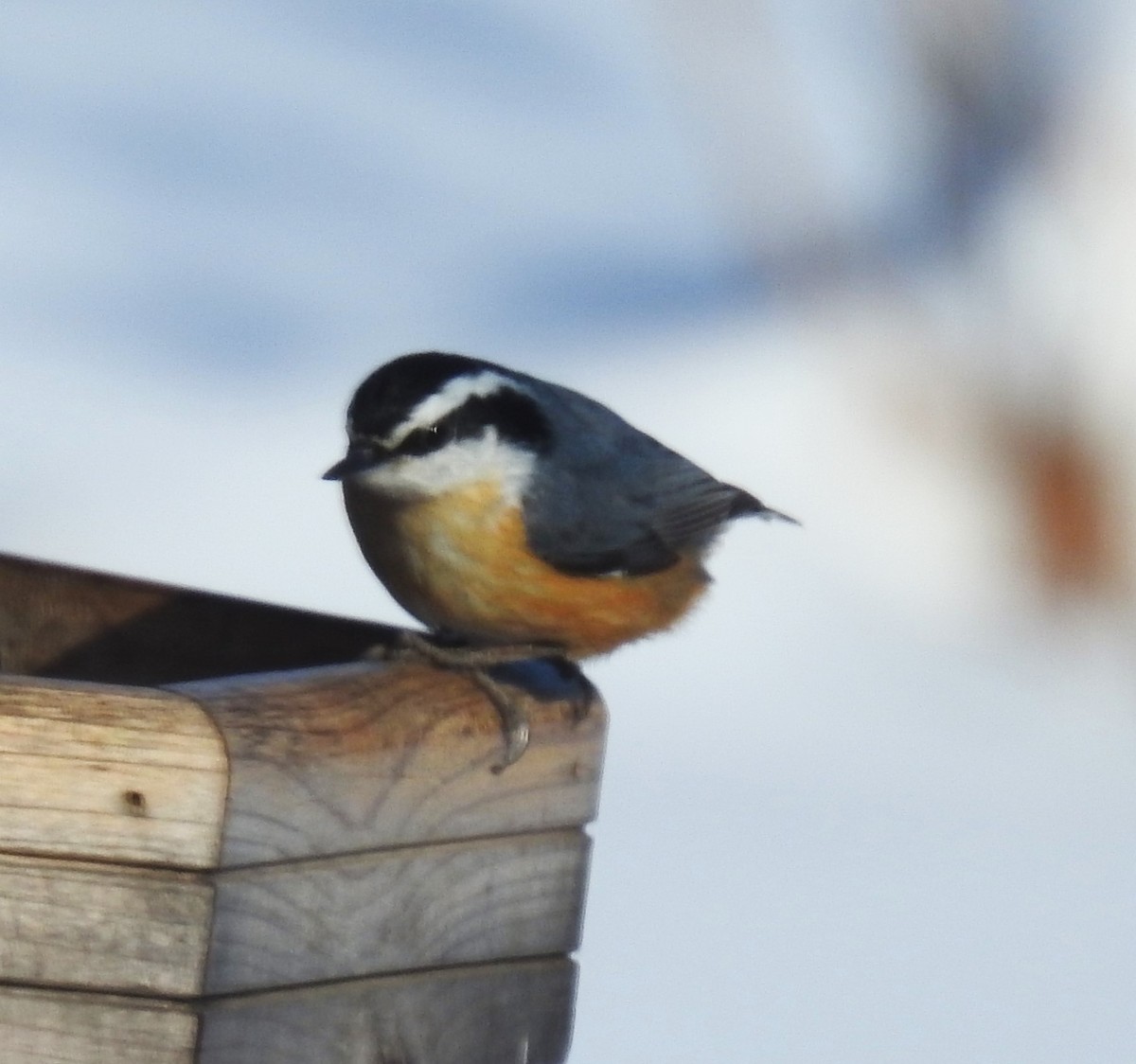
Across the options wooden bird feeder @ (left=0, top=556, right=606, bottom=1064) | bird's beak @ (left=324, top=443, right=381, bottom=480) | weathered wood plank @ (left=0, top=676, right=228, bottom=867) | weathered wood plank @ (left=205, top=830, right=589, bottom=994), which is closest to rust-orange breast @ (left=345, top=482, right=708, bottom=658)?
bird's beak @ (left=324, top=443, right=381, bottom=480)

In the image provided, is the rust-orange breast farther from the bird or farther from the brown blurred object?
the brown blurred object

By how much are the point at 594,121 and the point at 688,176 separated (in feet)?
1.34

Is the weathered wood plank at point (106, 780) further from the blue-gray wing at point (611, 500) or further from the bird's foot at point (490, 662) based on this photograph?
the blue-gray wing at point (611, 500)

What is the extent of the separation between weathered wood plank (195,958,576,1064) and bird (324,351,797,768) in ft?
1.61

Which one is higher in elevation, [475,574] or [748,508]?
[748,508]

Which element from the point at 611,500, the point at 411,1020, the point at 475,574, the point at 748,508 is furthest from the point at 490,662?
the point at 748,508

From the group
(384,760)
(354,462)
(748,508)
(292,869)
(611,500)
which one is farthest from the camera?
(748,508)

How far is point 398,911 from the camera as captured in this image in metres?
2.84

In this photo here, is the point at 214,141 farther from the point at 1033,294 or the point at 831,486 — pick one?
the point at 1033,294

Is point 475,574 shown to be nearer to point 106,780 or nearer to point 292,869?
point 292,869

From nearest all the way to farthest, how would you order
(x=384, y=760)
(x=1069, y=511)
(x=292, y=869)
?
(x=292, y=869) → (x=384, y=760) → (x=1069, y=511)

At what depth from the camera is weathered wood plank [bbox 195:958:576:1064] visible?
2646mm

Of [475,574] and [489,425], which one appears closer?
[475,574]

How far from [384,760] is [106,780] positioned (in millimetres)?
376
